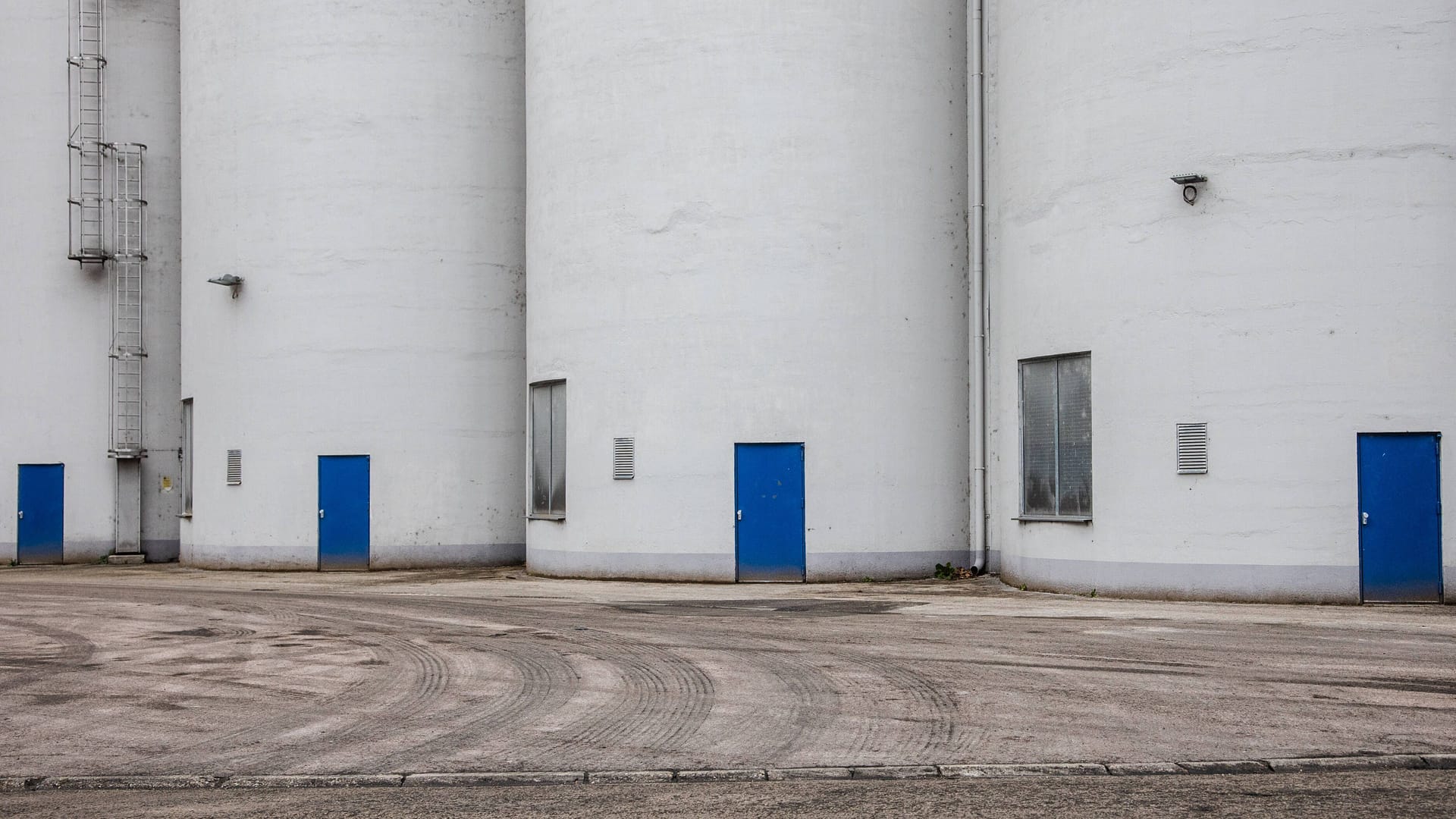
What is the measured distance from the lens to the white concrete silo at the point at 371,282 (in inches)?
1217

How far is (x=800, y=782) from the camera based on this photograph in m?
9.27

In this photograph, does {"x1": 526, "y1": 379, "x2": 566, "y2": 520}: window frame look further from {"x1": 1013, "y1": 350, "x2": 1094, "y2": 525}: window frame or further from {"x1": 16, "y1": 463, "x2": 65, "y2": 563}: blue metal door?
{"x1": 16, "y1": 463, "x2": 65, "y2": 563}: blue metal door

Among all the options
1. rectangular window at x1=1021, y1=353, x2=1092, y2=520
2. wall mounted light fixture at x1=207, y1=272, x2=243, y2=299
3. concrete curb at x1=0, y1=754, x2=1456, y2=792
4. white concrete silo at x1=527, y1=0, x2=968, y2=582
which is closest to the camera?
concrete curb at x1=0, y1=754, x2=1456, y2=792

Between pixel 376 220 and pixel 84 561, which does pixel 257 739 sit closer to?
pixel 376 220

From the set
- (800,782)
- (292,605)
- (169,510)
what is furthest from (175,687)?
(169,510)

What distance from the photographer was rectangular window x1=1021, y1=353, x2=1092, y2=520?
75.7 feet

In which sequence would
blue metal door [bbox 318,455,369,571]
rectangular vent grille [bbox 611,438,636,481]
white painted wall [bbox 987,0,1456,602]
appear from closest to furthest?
white painted wall [bbox 987,0,1456,602] → rectangular vent grille [bbox 611,438,636,481] → blue metal door [bbox 318,455,369,571]

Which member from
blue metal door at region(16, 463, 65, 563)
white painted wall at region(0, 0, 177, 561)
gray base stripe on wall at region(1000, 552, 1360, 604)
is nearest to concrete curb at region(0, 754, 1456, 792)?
gray base stripe on wall at region(1000, 552, 1360, 604)

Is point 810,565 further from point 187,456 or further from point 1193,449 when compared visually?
point 187,456

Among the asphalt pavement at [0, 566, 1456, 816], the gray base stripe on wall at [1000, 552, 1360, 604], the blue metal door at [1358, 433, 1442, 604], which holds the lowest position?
the asphalt pavement at [0, 566, 1456, 816]

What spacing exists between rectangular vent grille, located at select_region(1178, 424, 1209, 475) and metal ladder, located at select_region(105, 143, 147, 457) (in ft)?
77.9

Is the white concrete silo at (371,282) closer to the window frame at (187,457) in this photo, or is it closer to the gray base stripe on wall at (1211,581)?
the window frame at (187,457)

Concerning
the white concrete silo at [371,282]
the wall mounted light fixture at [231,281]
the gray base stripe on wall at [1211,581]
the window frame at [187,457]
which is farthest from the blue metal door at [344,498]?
the gray base stripe on wall at [1211,581]

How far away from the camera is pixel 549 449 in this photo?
28453mm
